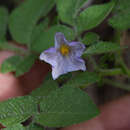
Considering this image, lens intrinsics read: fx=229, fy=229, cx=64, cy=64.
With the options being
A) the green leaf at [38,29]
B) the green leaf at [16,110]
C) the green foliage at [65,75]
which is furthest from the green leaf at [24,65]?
the green leaf at [16,110]

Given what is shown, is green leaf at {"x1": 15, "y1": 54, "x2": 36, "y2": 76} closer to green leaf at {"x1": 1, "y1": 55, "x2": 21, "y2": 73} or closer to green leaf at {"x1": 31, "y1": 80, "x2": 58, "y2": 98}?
green leaf at {"x1": 1, "y1": 55, "x2": 21, "y2": 73}

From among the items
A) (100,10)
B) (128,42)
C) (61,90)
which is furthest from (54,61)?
(128,42)

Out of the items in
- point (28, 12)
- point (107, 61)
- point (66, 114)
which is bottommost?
point (66, 114)

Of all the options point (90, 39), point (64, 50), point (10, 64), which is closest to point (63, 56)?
point (64, 50)

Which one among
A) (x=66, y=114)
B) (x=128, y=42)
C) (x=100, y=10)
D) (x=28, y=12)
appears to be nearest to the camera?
(x=66, y=114)

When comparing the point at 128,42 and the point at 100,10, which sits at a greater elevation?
the point at 100,10

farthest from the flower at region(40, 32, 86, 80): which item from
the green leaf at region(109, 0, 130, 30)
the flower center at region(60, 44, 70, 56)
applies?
the green leaf at region(109, 0, 130, 30)

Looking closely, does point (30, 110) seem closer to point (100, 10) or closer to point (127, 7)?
point (100, 10)
